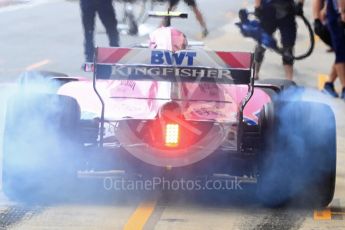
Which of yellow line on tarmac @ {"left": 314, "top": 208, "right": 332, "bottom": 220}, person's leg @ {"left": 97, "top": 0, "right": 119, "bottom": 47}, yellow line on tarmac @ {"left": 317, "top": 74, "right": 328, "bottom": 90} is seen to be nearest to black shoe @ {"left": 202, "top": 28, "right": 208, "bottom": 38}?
person's leg @ {"left": 97, "top": 0, "right": 119, "bottom": 47}

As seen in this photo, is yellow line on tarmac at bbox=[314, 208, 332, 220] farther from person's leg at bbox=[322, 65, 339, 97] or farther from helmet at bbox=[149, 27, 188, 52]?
person's leg at bbox=[322, 65, 339, 97]

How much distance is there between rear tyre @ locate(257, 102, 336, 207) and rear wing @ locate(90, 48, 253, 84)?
1.34 feet

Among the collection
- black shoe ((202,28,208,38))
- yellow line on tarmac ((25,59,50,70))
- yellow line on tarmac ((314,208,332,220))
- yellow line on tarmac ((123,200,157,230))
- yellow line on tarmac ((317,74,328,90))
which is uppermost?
black shoe ((202,28,208,38))

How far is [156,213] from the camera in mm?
7047

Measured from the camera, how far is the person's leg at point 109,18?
14.8 meters

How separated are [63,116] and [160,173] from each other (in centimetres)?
75

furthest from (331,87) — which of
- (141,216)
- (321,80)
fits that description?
(141,216)

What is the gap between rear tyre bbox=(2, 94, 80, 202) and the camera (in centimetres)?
712

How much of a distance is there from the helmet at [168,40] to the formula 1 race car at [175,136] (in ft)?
1.83

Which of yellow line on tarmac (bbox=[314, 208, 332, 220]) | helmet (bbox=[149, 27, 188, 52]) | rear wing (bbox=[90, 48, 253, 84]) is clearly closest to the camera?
rear wing (bbox=[90, 48, 253, 84])

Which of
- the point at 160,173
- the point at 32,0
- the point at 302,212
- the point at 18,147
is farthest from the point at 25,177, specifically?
the point at 32,0

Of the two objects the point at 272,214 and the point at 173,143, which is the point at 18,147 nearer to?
the point at 173,143

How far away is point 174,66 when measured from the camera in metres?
6.94

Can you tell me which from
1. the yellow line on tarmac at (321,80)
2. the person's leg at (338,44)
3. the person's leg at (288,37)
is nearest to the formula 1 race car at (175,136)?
the person's leg at (338,44)
